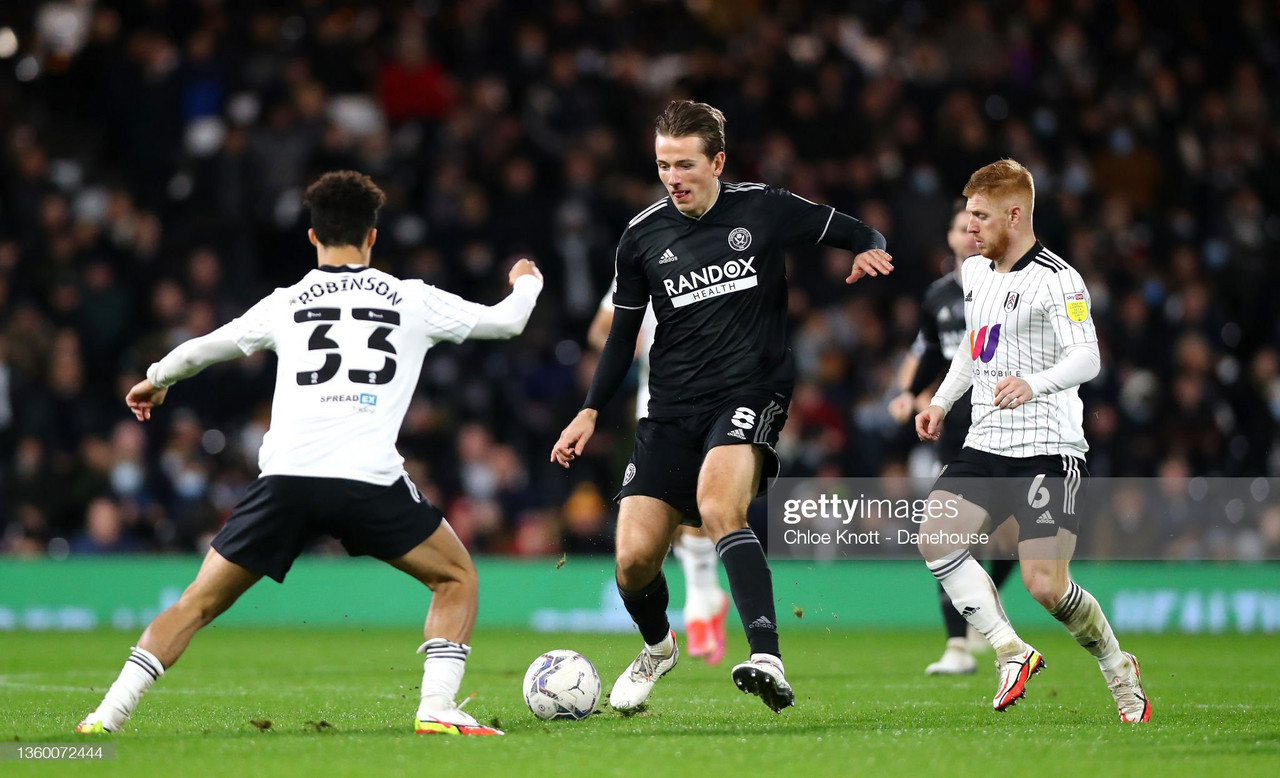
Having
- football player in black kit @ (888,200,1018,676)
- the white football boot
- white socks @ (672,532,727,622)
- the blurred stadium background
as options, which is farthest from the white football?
the blurred stadium background

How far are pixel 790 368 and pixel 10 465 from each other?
8942mm

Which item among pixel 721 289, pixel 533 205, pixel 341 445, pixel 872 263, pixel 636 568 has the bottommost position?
pixel 636 568

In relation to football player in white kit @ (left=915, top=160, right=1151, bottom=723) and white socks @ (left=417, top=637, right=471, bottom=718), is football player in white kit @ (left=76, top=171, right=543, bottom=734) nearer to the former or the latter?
white socks @ (left=417, top=637, right=471, bottom=718)

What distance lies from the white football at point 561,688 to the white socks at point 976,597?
1476 mm

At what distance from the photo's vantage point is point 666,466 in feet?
22.1

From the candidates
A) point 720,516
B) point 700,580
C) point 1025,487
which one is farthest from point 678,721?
point 700,580

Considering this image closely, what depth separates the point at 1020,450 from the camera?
6738 mm

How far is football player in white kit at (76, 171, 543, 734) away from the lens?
18.4 ft

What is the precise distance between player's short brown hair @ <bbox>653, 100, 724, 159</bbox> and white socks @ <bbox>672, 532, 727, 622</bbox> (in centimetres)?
373

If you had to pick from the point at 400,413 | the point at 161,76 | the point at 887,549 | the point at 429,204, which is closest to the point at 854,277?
the point at 400,413

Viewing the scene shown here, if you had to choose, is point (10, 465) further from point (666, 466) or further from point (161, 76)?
point (666, 466)

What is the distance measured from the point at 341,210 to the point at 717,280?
1647mm

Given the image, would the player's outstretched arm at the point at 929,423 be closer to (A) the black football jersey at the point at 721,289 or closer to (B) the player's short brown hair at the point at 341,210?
(A) the black football jersey at the point at 721,289

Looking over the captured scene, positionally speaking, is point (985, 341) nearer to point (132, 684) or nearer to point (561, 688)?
point (561, 688)
